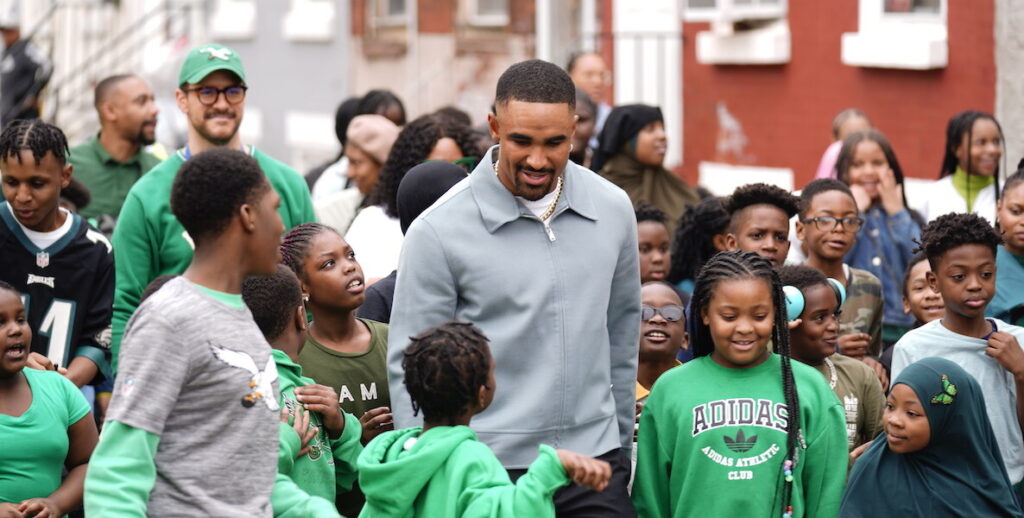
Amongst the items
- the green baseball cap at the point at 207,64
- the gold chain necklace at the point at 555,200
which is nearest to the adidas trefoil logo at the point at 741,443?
the gold chain necklace at the point at 555,200

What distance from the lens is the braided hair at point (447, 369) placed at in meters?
4.45

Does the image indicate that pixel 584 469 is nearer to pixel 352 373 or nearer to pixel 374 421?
pixel 374 421

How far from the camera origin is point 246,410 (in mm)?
4043

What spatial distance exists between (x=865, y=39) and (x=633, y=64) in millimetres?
3288

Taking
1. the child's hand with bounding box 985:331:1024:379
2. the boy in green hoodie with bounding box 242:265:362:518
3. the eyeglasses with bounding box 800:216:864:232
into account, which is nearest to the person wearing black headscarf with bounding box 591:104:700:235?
the eyeglasses with bounding box 800:216:864:232

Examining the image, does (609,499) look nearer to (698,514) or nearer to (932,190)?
(698,514)

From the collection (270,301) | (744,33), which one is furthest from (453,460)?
(744,33)

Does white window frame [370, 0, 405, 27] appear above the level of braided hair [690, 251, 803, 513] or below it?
above

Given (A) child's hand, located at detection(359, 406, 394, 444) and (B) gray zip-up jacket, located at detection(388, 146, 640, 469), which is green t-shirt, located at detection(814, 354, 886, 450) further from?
(A) child's hand, located at detection(359, 406, 394, 444)

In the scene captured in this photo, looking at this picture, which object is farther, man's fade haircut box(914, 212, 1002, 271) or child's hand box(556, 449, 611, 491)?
man's fade haircut box(914, 212, 1002, 271)

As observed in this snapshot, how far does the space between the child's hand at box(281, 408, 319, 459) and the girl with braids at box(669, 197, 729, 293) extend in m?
3.20

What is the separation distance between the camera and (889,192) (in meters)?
8.62

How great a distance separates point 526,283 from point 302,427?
2.82 feet

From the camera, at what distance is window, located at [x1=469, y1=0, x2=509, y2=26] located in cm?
1809
